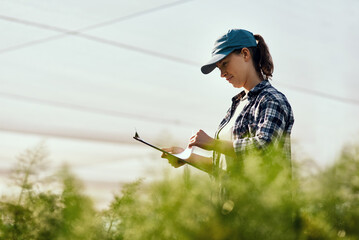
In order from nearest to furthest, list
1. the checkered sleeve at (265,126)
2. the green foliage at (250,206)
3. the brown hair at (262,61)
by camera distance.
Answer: the green foliage at (250,206) < the checkered sleeve at (265,126) < the brown hair at (262,61)

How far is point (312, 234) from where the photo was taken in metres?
0.24

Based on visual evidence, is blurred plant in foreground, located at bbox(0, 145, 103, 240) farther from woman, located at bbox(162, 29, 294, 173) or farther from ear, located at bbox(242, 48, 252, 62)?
ear, located at bbox(242, 48, 252, 62)

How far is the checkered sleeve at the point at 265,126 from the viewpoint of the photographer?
26.9 inches

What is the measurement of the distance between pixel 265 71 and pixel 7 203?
0.80 meters

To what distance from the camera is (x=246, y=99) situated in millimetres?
1043

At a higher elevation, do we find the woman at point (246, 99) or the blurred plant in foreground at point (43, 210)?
the woman at point (246, 99)

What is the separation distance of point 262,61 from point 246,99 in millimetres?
119

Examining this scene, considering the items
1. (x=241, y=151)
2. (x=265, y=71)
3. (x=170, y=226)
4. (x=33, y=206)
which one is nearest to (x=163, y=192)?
(x=170, y=226)

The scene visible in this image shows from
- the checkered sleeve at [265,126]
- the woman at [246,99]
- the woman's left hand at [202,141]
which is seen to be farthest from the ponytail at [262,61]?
the woman's left hand at [202,141]

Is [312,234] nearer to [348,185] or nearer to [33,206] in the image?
[348,185]

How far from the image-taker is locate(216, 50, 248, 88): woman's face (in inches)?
40.8

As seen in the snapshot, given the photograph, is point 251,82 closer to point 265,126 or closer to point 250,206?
point 265,126

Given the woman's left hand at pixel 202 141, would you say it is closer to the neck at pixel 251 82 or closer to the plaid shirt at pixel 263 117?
the plaid shirt at pixel 263 117

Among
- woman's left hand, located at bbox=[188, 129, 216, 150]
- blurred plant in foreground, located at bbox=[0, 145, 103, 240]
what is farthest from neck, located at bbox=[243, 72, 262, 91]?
blurred plant in foreground, located at bbox=[0, 145, 103, 240]
